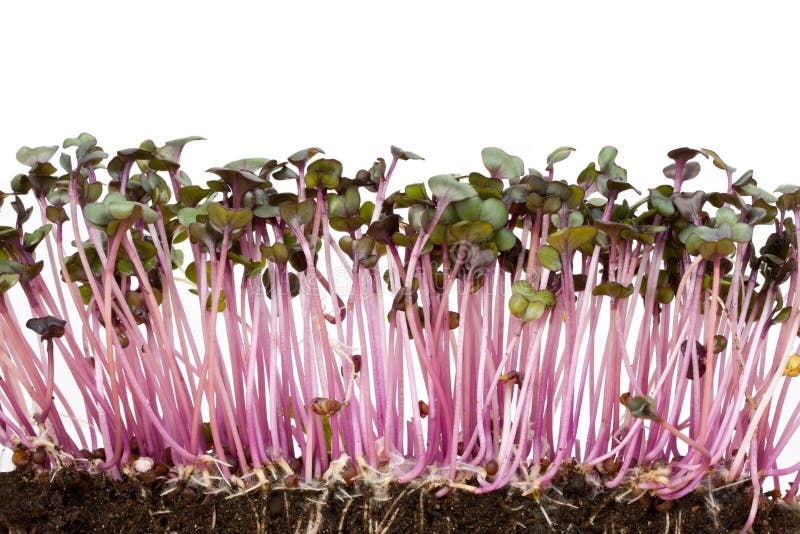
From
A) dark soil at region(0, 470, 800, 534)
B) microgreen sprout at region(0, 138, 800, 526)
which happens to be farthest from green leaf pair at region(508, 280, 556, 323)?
dark soil at region(0, 470, 800, 534)

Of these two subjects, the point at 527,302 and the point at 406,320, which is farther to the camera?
the point at 406,320

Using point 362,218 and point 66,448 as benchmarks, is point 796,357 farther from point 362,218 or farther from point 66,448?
point 66,448

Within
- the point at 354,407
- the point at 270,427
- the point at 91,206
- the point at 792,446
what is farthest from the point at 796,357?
the point at 91,206

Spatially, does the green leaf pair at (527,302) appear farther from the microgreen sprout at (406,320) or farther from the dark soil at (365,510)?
the dark soil at (365,510)

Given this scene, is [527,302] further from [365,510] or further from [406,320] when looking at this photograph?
[365,510]

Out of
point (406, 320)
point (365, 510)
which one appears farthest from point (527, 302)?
point (365, 510)

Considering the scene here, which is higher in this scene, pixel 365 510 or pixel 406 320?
pixel 406 320

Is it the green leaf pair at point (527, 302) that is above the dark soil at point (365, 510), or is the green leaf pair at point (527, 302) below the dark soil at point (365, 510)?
above

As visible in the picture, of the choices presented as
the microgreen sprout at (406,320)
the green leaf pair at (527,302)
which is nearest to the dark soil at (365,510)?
the microgreen sprout at (406,320)
